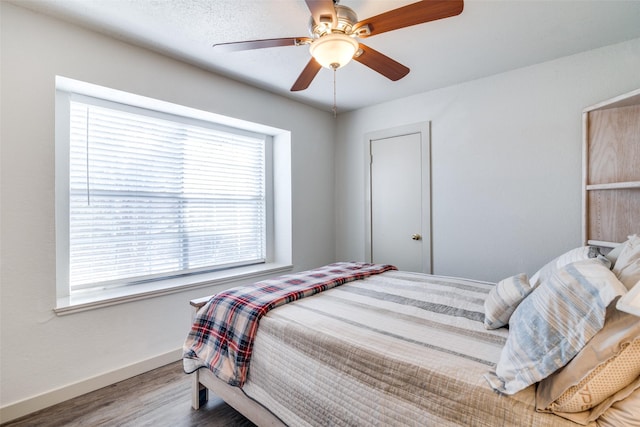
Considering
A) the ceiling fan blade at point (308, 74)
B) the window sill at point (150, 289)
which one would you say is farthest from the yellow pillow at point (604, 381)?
the window sill at point (150, 289)

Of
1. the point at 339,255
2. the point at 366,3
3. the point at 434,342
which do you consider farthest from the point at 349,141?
the point at 434,342

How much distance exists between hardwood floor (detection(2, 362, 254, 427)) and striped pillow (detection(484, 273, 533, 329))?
147 centimetres

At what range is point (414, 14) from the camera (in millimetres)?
1404

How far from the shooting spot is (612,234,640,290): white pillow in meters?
1.00

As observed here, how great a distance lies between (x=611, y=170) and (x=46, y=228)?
12.7 feet

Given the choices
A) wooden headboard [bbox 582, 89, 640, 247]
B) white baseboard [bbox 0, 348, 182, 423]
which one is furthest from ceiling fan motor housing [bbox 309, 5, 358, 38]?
white baseboard [bbox 0, 348, 182, 423]

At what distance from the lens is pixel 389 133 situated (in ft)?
11.6

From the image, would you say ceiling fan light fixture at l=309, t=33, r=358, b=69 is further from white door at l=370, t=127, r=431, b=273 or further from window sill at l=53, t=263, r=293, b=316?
window sill at l=53, t=263, r=293, b=316

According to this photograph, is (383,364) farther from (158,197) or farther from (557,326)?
(158,197)

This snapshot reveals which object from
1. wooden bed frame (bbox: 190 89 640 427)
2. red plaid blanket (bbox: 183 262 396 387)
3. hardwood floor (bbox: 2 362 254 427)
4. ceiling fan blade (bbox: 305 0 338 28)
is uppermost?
ceiling fan blade (bbox: 305 0 338 28)

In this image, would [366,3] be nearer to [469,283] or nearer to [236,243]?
[469,283]

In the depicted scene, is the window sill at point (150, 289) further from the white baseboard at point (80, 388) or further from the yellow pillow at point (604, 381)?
the yellow pillow at point (604, 381)

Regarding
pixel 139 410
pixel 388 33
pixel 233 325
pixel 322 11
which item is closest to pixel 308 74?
pixel 322 11

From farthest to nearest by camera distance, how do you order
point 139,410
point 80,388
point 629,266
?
point 80,388 → point 139,410 → point 629,266
